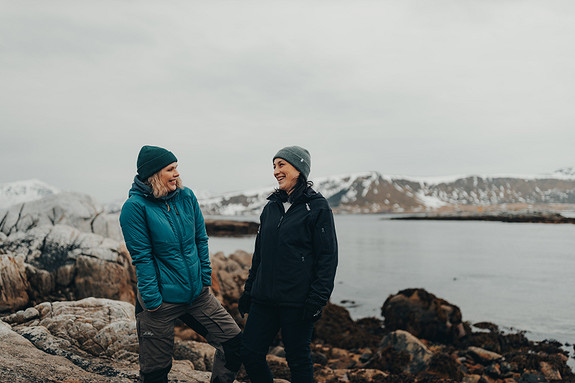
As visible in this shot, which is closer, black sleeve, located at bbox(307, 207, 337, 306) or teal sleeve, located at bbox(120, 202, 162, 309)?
teal sleeve, located at bbox(120, 202, 162, 309)

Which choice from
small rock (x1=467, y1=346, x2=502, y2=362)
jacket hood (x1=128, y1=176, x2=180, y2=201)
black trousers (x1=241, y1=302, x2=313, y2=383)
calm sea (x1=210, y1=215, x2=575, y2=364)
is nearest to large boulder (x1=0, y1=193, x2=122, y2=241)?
calm sea (x1=210, y1=215, x2=575, y2=364)

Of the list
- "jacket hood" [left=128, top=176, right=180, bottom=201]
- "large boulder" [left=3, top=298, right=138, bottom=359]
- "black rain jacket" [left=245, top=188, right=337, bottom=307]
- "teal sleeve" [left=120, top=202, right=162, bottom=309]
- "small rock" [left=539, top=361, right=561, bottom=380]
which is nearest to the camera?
"teal sleeve" [left=120, top=202, right=162, bottom=309]

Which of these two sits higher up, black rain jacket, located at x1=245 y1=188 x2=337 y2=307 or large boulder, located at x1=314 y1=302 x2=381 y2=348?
black rain jacket, located at x1=245 y1=188 x2=337 y2=307

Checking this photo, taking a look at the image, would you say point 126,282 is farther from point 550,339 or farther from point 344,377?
point 550,339

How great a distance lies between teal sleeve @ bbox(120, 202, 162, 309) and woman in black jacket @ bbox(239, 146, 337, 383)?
1.05 m

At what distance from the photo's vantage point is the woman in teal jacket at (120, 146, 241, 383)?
376 cm

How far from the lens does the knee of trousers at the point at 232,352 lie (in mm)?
4254

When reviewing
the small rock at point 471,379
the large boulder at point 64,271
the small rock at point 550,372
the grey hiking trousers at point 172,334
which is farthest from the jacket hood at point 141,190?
the small rock at point 550,372

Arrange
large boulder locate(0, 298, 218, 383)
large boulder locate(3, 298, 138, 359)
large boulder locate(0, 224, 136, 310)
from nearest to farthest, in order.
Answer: large boulder locate(0, 298, 218, 383) → large boulder locate(3, 298, 138, 359) → large boulder locate(0, 224, 136, 310)

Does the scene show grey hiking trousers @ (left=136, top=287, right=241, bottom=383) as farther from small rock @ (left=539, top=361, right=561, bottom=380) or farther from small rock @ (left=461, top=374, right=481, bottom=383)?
small rock @ (left=539, top=361, right=561, bottom=380)

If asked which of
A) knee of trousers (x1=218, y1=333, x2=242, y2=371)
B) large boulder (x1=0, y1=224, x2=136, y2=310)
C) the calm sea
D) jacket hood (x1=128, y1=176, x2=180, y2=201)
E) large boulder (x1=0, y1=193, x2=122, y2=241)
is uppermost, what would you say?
jacket hood (x1=128, y1=176, x2=180, y2=201)

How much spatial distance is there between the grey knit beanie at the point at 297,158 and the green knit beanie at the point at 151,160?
3.62 ft

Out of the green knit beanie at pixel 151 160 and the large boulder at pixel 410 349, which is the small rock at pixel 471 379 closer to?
the large boulder at pixel 410 349

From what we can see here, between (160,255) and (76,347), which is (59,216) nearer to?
(76,347)
